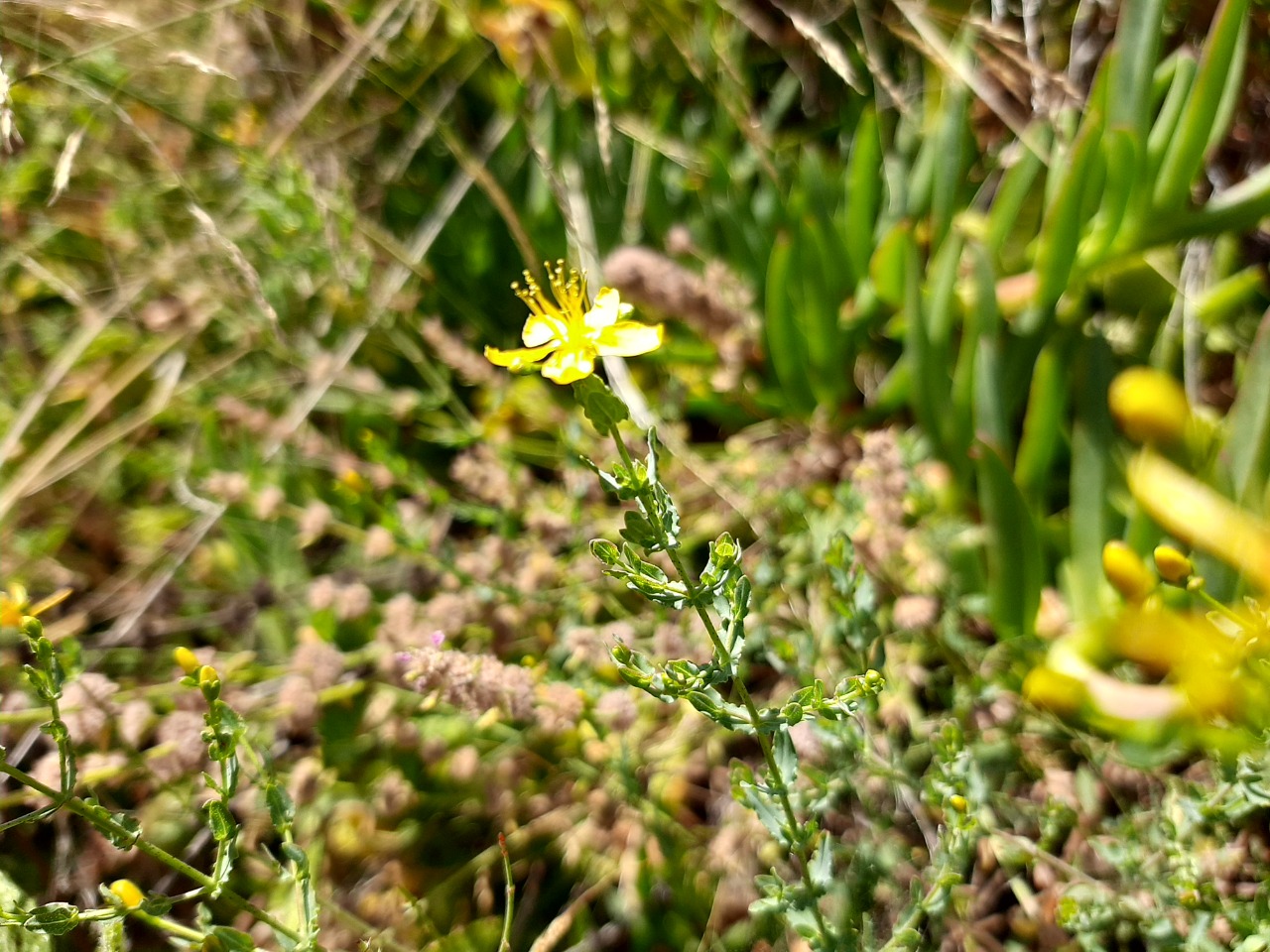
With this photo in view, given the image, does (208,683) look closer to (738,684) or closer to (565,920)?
A: (738,684)

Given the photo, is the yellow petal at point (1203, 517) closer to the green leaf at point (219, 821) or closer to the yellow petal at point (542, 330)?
the yellow petal at point (542, 330)

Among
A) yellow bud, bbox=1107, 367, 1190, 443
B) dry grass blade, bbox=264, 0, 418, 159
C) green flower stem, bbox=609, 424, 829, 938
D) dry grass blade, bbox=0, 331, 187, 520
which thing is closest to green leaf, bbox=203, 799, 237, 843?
green flower stem, bbox=609, 424, 829, 938

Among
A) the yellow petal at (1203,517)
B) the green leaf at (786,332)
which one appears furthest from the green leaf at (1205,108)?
the green leaf at (786,332)

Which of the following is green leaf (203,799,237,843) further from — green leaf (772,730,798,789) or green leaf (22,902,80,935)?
green leaf (772,730,798,789)

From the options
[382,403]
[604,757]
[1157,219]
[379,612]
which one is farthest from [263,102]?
[1157,219]

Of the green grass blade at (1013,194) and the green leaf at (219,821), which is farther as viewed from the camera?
the green grass blade at (1013,194)
